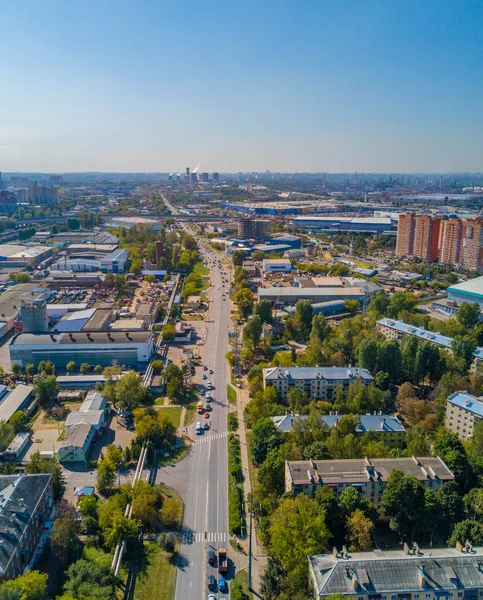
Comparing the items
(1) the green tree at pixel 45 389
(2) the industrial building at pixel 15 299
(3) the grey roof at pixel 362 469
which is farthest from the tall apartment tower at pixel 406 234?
(1) the green tree at pixel 45 389

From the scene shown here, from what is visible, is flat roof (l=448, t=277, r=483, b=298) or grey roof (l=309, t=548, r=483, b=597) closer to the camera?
grey roof (l=309, t=548, r=483, b=597)

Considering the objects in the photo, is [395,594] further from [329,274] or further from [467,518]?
[329,274]

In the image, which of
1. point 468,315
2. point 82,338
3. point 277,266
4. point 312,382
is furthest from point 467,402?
point 277,266

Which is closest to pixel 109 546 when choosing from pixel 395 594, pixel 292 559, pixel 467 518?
pixel 292 559

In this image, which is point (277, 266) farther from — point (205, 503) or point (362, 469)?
point (205, 503)

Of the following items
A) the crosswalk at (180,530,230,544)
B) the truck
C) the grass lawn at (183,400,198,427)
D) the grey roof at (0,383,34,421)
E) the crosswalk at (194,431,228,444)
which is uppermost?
the grey roof at (0,383,34,421)

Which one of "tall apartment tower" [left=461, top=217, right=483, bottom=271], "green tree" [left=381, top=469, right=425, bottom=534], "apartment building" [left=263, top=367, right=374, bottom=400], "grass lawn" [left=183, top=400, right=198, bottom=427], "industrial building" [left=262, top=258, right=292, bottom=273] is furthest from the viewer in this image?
"industrial building" [left=262, top=258, right=292, bottom=273]

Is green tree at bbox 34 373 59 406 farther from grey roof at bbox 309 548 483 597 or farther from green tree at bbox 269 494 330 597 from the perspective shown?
grey roof at bbox 309 548 483 597

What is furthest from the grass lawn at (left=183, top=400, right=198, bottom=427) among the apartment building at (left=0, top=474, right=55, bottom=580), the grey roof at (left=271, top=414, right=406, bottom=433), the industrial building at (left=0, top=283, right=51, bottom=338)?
the industrial building at (left=0, top=283, right=51, bottom=338)
